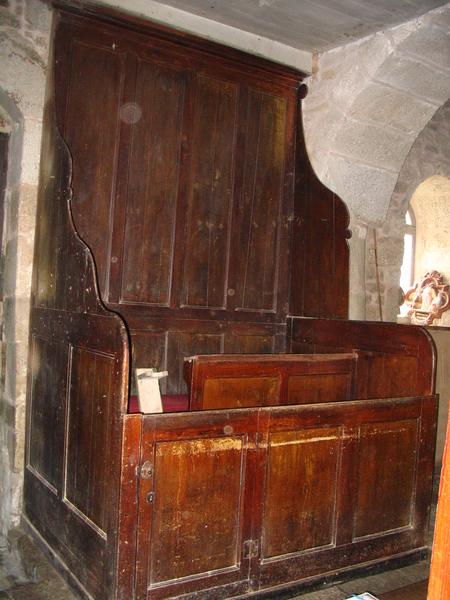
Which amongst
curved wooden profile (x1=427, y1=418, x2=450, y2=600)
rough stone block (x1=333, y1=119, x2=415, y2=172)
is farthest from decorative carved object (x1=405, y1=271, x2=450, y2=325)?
curved wooden profile (x1=427, y1=418, x2=450, y2=600)

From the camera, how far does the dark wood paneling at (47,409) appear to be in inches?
97.6

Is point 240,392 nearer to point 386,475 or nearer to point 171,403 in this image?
point 171,403

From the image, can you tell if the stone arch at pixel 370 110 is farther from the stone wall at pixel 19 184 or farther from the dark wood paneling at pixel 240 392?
the stone wall at pixel 19 184

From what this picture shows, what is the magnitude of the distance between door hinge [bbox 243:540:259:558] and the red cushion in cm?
80

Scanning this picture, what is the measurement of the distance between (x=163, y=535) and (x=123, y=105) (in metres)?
2.37

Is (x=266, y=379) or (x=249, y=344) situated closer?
(x=266, y=379)

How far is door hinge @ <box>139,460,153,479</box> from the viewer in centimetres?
192

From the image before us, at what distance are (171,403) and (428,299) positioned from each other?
336 centimetres

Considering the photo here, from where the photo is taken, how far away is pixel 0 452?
310 centimetres

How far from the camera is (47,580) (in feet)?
7.65

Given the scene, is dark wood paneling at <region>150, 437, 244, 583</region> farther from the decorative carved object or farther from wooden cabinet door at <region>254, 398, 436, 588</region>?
the decorative carved object

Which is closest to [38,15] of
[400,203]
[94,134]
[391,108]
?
[94,134]

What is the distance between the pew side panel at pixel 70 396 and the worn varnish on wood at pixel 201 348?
1 centimetres

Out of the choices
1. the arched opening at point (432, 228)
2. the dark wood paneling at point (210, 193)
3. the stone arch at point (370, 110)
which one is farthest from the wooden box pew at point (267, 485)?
the arched opening at point (432, 228)
